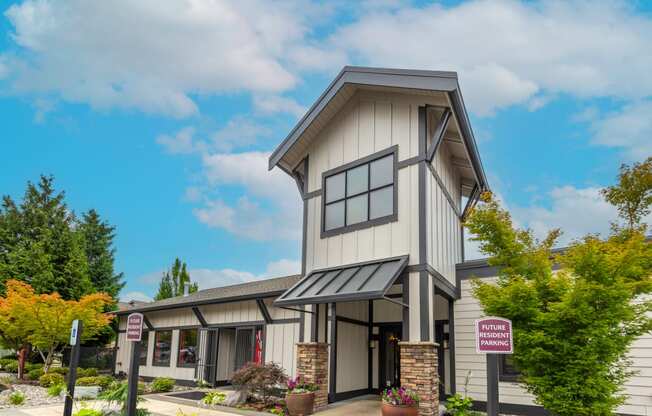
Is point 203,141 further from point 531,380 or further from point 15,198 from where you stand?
point 531,380

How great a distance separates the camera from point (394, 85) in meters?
11.0

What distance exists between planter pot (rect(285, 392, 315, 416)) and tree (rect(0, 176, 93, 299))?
760 inches

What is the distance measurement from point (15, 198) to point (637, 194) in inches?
1273

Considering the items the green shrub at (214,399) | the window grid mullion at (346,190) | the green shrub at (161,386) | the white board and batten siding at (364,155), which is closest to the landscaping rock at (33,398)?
the green shrub at (161,386)

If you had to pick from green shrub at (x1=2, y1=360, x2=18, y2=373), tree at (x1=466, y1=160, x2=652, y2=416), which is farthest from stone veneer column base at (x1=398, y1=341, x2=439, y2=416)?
green shrub at (x1=2, y1=360, x2=18, y2=373)

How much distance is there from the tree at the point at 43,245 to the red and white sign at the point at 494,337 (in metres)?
25.1

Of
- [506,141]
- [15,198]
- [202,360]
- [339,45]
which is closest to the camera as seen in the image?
[339,45]

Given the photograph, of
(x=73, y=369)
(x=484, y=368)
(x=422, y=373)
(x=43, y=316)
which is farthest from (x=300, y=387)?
(x=43, y=316)

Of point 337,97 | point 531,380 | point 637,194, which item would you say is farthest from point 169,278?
point 531,380

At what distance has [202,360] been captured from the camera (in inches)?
647

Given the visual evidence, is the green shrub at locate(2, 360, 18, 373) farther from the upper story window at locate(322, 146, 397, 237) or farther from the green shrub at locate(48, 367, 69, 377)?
the upper story window at locate(322, 146, 397, 237)

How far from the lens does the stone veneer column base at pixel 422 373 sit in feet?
30.1

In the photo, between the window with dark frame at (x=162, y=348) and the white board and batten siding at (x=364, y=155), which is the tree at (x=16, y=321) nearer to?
the window with dark frame at (x=162, y=348)

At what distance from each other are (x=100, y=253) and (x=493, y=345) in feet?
102
